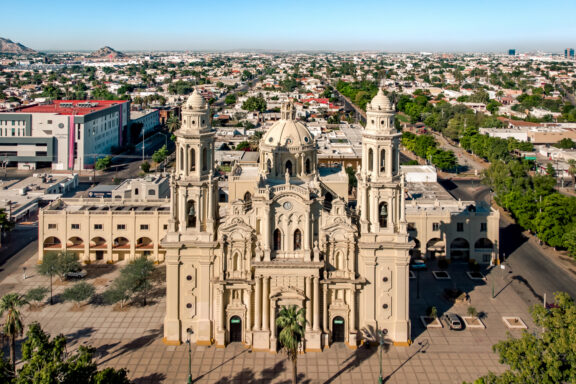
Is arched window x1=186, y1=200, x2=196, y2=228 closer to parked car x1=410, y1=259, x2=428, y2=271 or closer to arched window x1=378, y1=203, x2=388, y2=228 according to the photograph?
arched window x1=378, y1=203, x2=388, y2=228

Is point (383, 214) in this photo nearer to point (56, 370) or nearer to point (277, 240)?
point (277, 240)

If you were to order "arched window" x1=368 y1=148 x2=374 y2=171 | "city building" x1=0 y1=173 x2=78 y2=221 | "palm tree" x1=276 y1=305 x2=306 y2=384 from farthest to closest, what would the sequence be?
1. "city building" x1=0 y1=173 x2=78 y2=221
2. "arched window" x1=368 y1=148 x2=374 y2=171
3. "palm tree" x1=276 y1=305 x2=306 y2=384

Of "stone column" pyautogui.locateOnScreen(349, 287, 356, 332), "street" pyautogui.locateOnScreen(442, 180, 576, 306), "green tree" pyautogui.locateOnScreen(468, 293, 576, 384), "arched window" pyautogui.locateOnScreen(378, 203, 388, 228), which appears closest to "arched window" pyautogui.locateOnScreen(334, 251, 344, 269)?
"stone column" pyautogui.locateOnScreen(349, 287, 356, 332)

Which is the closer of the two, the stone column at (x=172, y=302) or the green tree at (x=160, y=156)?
the stone column at (x=172, y=302)

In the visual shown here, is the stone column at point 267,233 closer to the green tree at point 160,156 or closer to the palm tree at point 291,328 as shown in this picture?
the palm tree at point 291,328

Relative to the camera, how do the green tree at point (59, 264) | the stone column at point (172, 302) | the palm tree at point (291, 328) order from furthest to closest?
the green tree at point (59, 264) < the stone column at point (172, 302) < the palm tree at point (291, 328)

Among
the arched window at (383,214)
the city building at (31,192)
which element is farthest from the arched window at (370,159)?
the city building at (31,192)
